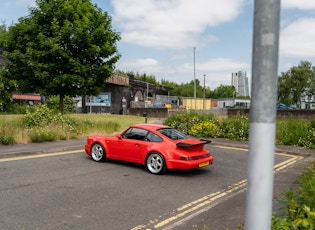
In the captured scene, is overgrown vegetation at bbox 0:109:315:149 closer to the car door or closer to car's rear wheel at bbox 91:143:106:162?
car's rear wheel at bbox 91:143:106:162

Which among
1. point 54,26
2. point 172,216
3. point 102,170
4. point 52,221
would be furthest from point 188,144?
point 54,26

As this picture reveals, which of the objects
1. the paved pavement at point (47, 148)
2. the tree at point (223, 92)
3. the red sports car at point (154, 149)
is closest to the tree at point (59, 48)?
the paved pavement at point (47, 148)

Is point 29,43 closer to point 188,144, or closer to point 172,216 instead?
point 188,144

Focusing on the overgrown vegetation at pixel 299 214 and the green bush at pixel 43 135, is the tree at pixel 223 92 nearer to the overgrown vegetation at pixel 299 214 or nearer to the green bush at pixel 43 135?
the green bush at pixel 43 135

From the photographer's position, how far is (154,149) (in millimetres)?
9008

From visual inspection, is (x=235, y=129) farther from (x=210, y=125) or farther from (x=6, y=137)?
(x=6, y=137)

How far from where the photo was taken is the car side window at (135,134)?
9602mm

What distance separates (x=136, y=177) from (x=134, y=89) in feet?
143

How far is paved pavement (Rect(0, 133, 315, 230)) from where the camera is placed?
207 inches

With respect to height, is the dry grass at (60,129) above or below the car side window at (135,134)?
below

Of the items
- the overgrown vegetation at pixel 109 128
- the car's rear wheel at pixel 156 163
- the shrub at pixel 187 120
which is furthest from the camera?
the shrub at pixel 187 120

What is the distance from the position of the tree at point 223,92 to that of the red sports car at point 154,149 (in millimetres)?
104442

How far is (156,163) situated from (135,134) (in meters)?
1.22

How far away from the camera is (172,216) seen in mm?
5793
